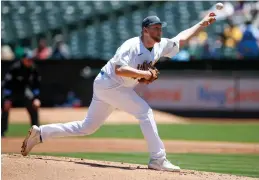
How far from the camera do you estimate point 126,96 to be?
7.85 metres

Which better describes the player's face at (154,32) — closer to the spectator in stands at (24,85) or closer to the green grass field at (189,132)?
the spectator in stands at (24,85)

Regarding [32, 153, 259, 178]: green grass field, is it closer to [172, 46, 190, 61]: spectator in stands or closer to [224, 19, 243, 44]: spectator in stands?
[172, 46, 190, 61]: spectator in stands

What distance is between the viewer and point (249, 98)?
20.4 m

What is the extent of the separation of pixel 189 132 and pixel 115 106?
9.29 metres

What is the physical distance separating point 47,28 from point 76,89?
3.85 metres

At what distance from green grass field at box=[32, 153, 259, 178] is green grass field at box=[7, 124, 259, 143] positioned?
367 cm

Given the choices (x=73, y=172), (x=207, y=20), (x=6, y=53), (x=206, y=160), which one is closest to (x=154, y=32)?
(x=207, y=20)

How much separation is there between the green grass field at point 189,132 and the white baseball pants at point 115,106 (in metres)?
7.38

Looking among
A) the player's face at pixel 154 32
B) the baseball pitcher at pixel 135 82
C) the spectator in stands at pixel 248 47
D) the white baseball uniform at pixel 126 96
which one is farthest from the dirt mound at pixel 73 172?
the spectator in stands at pixel 248 47

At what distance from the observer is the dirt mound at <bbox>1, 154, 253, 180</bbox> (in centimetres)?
721

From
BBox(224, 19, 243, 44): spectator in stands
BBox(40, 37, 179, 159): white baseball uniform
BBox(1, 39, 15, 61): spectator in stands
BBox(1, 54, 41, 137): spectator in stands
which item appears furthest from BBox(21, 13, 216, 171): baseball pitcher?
BBox(1, 39, 15, 61): spectator in stands

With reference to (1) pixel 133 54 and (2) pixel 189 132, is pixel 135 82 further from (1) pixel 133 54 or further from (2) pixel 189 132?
(2) pixel 189 132

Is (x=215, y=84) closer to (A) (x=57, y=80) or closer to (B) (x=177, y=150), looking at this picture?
(A) (x=57, y=80)

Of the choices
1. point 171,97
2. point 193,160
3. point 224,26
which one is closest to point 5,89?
point 193,160
